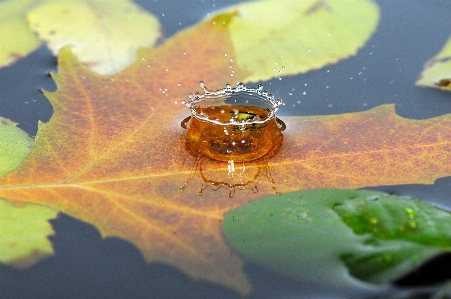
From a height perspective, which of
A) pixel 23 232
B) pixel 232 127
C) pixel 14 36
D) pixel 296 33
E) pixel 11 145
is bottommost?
pixel 23 232

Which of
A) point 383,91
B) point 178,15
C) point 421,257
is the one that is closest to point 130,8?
point 178,15

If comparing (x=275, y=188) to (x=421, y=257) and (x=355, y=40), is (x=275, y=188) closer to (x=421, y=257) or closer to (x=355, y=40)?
(x=421, y=257)

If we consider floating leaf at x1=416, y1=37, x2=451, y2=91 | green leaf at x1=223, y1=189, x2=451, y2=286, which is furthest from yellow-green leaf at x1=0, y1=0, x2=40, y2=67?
floating leaf at x1=416, y1=37, x2=451, y2=91

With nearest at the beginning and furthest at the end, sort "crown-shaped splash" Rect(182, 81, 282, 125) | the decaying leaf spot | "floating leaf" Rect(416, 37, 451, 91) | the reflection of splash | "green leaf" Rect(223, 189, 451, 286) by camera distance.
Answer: "green leaf" Rect(223, 189, 451, 286)
the reflection of splash
"crown-shaped splash" Rect(182, 81, 282, 125)
"floating leaf" Rect(416, 37, 451, 91)
the decaying leaf spot

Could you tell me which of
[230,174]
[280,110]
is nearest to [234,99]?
[280,110]

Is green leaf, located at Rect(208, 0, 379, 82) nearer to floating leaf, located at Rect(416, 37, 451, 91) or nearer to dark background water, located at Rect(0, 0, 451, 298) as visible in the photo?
dark background water, located at Rect(0, 0, 451, 298)

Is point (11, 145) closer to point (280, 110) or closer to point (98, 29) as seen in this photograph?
point (98, 29)
